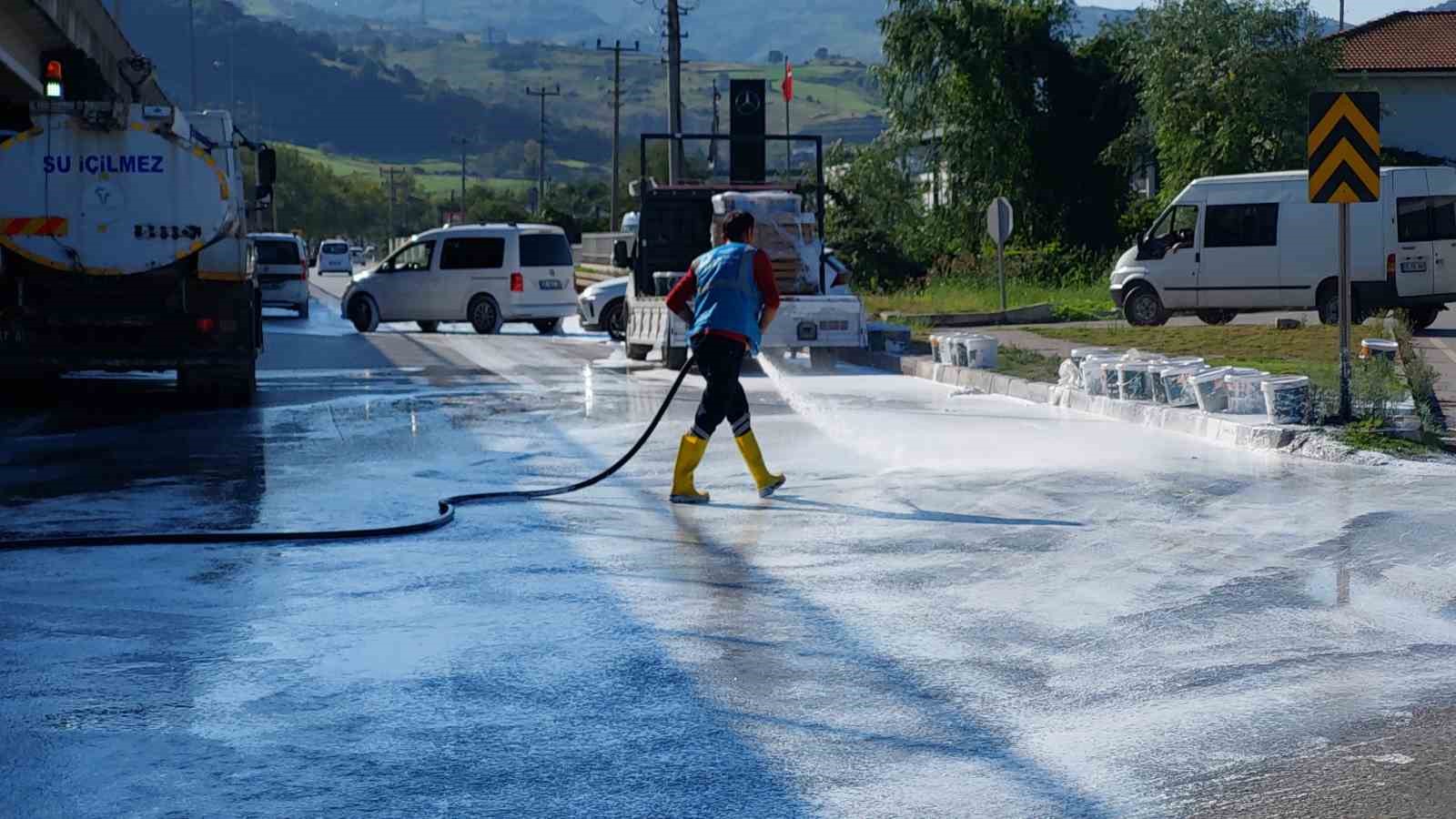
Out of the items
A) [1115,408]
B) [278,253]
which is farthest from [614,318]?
[1115,408]

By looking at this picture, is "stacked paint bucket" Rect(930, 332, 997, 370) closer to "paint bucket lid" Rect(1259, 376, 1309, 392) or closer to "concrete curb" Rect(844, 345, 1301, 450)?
"concrete curb" Rect(844, 345, 1301, 450)

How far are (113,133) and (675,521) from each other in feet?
32.2

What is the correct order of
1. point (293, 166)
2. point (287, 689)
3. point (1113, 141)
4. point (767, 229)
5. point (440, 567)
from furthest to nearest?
point (293, 166), point (1113, 141), point (767, 229), point (440, 567), point (287, 689)

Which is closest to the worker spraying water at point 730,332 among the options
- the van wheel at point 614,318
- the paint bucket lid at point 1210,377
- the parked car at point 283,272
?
the paint bucket lid at point 1210,377

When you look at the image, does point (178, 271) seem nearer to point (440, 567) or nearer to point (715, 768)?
point (440, 567)

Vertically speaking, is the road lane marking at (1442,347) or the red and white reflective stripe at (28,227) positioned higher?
the red and white reflective stripe at (28,227)

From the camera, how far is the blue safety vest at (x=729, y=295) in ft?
37.2

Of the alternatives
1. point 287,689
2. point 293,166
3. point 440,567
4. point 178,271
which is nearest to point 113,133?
point 178,271

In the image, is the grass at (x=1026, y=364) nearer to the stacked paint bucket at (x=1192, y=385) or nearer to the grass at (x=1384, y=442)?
the stacked paint bucket at (x=1192, y=385)

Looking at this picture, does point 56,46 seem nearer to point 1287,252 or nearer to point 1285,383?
point 1287,252

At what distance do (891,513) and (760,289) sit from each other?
5.76 ft

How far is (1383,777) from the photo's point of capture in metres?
5.27

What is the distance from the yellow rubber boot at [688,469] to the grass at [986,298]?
2131 centimetres

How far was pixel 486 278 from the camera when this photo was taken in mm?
34031
